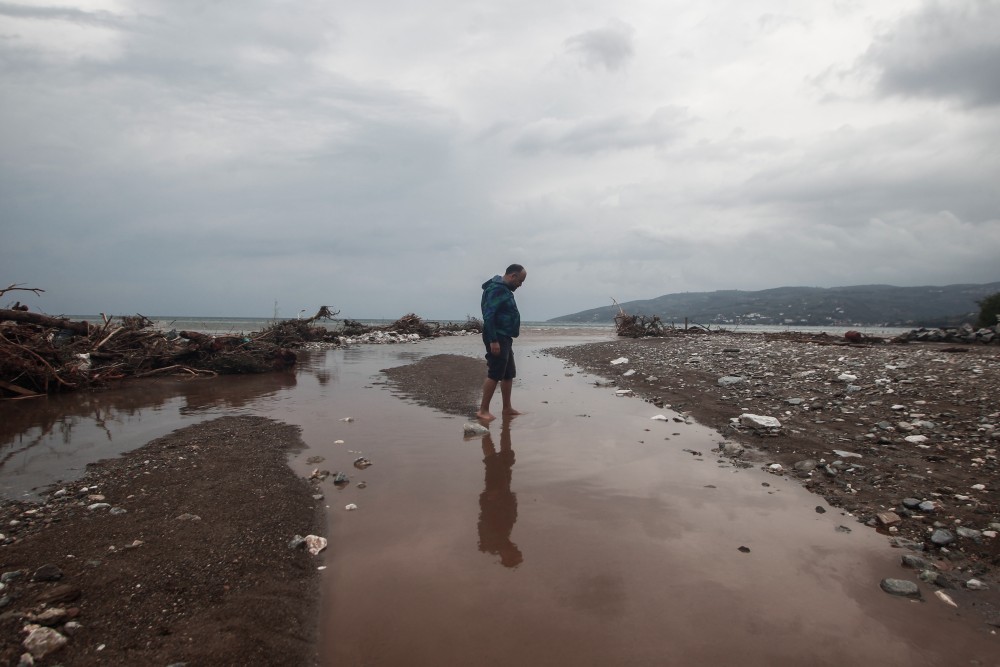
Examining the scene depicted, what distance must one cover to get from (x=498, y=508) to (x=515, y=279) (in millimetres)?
4270

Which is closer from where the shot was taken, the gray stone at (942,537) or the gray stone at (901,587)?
the gray stone at (901,587)

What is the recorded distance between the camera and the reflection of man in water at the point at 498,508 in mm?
2627

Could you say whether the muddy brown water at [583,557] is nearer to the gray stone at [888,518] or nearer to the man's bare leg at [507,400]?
the gray stone at [888,518]

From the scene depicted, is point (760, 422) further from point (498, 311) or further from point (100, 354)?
point (100, 354)

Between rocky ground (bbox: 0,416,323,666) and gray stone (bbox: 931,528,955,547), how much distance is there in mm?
3371

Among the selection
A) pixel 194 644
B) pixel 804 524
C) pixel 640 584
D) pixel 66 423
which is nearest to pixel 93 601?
pixel 194 644

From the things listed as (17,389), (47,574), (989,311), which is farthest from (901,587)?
(989,311)

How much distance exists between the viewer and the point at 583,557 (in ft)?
8.32

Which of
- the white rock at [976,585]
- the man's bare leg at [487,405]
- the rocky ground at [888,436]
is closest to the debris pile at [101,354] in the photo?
the man's bare leg at [487,405]

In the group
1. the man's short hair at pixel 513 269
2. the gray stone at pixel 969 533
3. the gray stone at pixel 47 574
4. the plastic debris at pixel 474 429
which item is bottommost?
the gray stone at pixel 969 533

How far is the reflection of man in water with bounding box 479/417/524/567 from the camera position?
103 inches

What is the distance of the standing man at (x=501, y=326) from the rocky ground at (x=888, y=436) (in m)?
2.36

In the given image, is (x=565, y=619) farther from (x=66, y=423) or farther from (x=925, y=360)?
(x=925, y=360)

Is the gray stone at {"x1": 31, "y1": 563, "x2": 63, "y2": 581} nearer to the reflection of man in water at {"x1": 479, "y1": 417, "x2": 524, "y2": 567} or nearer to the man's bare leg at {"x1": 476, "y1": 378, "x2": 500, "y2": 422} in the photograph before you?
the reflection of man in water at {"x1": 479, "y1": 417, "x2": 524, "y2": 567}
